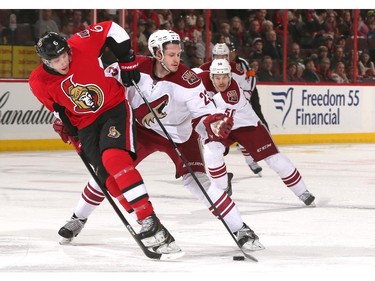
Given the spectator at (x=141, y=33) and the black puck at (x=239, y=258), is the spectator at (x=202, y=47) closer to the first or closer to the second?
the spectator at (x=141, y=33)

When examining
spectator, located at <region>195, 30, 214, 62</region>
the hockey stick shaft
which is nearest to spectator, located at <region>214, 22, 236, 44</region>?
spectator, located at <region>195, 30, 214, 62</region>

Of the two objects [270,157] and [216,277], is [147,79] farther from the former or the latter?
[270,157]

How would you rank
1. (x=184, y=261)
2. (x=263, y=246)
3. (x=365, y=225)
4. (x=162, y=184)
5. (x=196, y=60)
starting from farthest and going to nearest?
(x=196, y=60) < (x=162, y=184) < (x=365, y=225) < (x=263, y=246) < (x=184, y=261)

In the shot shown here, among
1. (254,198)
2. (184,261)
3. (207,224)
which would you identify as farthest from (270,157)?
(184,261)

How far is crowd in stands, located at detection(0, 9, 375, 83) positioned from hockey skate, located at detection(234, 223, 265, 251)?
7197mm

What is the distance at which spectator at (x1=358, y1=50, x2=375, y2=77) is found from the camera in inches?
599

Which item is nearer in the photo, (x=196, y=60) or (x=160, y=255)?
(x=160, y=255)

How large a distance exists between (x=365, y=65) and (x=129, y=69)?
33.7 feet

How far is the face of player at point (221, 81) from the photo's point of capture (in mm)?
7707

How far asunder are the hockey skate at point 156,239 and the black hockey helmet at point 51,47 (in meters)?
0.90

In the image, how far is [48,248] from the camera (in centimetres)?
550

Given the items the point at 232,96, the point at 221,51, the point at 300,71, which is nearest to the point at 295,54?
the point at 300,71

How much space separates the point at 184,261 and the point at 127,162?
1.77ft

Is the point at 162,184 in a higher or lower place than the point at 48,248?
lower
